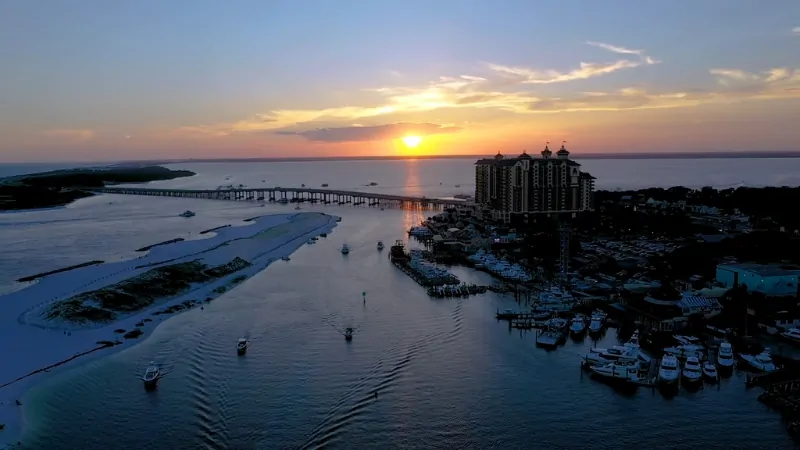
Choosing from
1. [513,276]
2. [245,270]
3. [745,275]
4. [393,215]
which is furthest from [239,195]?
[745,275]

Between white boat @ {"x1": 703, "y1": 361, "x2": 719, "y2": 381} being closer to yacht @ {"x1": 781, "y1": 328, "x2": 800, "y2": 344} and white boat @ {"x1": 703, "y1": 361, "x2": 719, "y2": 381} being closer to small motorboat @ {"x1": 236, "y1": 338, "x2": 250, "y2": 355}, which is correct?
yacht @ {"x1": 781, "y1": 328, "x2": 800, "y2": 344}

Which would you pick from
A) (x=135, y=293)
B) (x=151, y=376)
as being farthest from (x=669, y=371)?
(x=135, y=293)

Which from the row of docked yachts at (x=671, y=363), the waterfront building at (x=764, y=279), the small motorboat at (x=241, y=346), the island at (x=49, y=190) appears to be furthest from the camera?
the island at (x=49, y=190)

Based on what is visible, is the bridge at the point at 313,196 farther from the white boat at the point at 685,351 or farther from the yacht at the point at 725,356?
the yacht at the point at 725,356

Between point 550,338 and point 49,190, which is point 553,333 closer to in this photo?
point 550,338

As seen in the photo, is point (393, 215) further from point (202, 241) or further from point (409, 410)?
point (409, 410)

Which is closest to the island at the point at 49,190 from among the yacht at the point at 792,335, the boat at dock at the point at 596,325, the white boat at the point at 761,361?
the boat at dock at the point at 596,325

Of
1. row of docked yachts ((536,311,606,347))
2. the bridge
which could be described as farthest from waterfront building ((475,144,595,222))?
row of docked yachts ((536,311,606,347))
